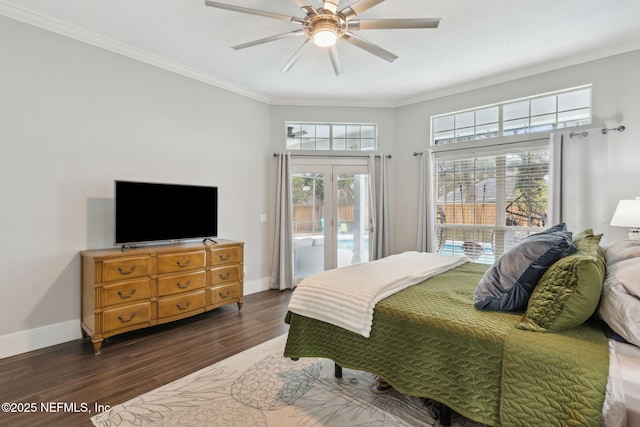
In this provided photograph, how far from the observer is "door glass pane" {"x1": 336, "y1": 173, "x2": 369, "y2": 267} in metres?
4.98

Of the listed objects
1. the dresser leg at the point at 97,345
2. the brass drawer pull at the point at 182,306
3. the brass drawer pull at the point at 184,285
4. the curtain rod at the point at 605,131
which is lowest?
the dresser leg at the point at 97,345

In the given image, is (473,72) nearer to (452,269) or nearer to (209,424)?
(452,269)

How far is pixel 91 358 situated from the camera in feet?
8.56

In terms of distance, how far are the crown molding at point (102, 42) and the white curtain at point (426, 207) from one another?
9.79 ft

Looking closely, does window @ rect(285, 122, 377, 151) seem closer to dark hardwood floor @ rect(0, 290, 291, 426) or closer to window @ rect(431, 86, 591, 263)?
window @ rect(431, 86, 591, 263)

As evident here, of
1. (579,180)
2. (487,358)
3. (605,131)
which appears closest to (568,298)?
(487,358)

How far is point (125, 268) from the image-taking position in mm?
2842

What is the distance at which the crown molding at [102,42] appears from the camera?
2682 millimetres

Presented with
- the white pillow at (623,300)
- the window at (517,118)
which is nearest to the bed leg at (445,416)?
the white pillow at (623,300)

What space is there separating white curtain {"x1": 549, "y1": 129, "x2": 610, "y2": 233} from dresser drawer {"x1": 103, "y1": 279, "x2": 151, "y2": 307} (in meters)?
→ 4.46

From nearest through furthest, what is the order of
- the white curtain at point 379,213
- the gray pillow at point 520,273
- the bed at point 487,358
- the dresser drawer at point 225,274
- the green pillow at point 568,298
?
the bed at point 487,358
the green pillow at point 568,298
the gray pillow at point 520,273
the dresser drawer at point 225,274
the white curtain at point 379,213

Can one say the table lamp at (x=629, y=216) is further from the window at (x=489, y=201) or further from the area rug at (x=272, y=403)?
the area rug at (x=272, y=403)

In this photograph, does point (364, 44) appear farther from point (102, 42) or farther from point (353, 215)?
point (353, 215)

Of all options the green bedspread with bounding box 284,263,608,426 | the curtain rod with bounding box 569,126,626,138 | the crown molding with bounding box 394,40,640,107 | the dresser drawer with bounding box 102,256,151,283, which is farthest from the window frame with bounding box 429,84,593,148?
the dresser drawer with bounding box 102,256,151,283
